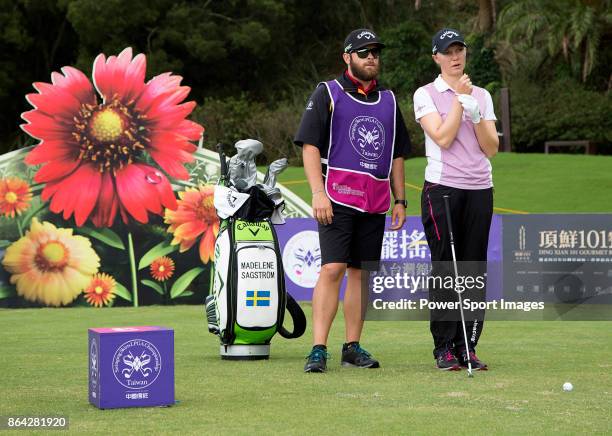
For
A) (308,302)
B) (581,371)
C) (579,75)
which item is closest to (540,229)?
(308,302)

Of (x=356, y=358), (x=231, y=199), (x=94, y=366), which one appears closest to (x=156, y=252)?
(x=231, y=199)

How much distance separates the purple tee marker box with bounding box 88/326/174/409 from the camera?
219 inches

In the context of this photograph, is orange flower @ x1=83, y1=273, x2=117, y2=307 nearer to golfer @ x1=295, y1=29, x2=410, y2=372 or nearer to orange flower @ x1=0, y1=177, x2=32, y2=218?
orange flower @ x1=0, y1=177, x2=32, y2=218

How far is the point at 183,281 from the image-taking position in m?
14.2

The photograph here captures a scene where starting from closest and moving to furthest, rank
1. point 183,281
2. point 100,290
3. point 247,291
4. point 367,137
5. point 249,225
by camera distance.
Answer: point 367,137
point 247,291
point 249,225
point 100,290
point 183,281

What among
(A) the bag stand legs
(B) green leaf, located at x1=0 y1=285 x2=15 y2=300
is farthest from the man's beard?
(B) green leaf, located at x1=0 y1=285 x2=15 y2=300

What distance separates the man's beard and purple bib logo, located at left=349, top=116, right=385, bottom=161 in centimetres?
25

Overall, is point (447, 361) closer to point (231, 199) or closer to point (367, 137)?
point (367, 137)

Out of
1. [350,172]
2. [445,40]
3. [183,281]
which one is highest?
[445,40]

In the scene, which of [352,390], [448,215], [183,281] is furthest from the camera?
[183,281]

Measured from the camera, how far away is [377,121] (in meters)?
7.25

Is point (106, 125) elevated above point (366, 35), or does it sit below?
above

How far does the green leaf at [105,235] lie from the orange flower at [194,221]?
0.61m

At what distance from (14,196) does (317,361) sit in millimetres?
7965
